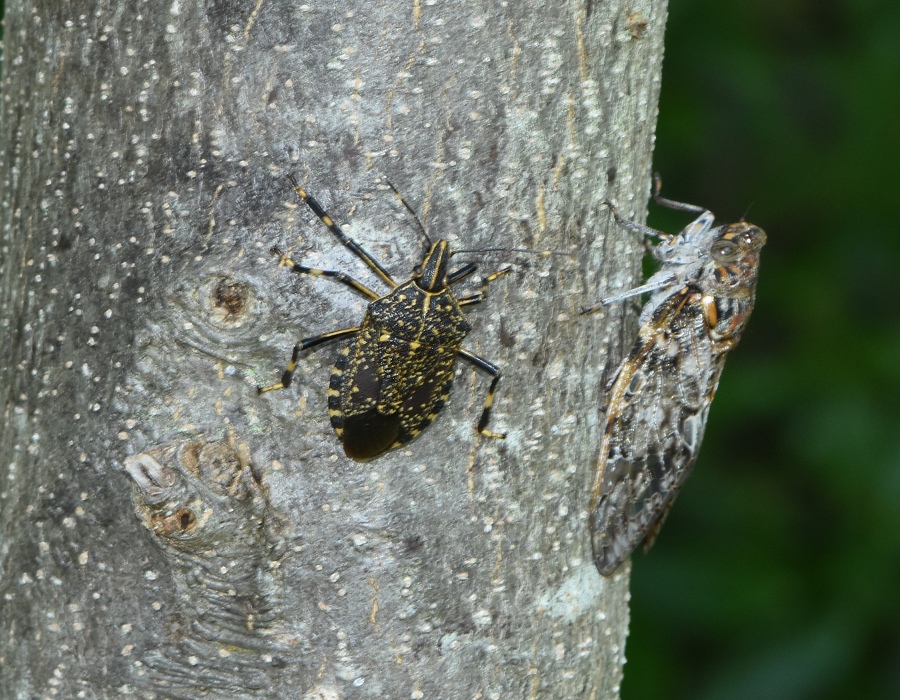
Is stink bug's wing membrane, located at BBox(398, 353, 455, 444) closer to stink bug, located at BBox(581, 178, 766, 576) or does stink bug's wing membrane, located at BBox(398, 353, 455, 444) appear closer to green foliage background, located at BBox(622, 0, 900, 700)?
stink bug, located at BBox(581, 178, 766, 576)

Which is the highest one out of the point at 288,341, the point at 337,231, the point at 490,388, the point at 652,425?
the point at 337,231

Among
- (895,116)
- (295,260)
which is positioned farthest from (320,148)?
(895,116)

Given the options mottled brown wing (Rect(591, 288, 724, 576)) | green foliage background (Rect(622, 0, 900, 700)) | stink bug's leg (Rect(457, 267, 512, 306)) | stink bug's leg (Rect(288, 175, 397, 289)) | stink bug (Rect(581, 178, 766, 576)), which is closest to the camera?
stink bug's leg (Rect(288, 175, 397, 289))

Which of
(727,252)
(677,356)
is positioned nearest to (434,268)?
(677,356)

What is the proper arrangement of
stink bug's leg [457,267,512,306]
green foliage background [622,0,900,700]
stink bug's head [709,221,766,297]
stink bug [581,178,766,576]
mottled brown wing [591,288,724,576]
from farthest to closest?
green foliage background [622,0,900,700], stink bug's head [709,221,766,297], stink bug [581,178,766,576], mottled brown wing [591,288,724,576], stink bug's leg [457,267,512,306]

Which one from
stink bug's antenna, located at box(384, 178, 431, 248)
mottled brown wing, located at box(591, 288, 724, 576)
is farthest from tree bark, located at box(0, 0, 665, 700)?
mottled brown wing, located at box(591, 288, 724, 576)

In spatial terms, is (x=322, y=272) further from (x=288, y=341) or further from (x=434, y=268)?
(x=434, y=268)
